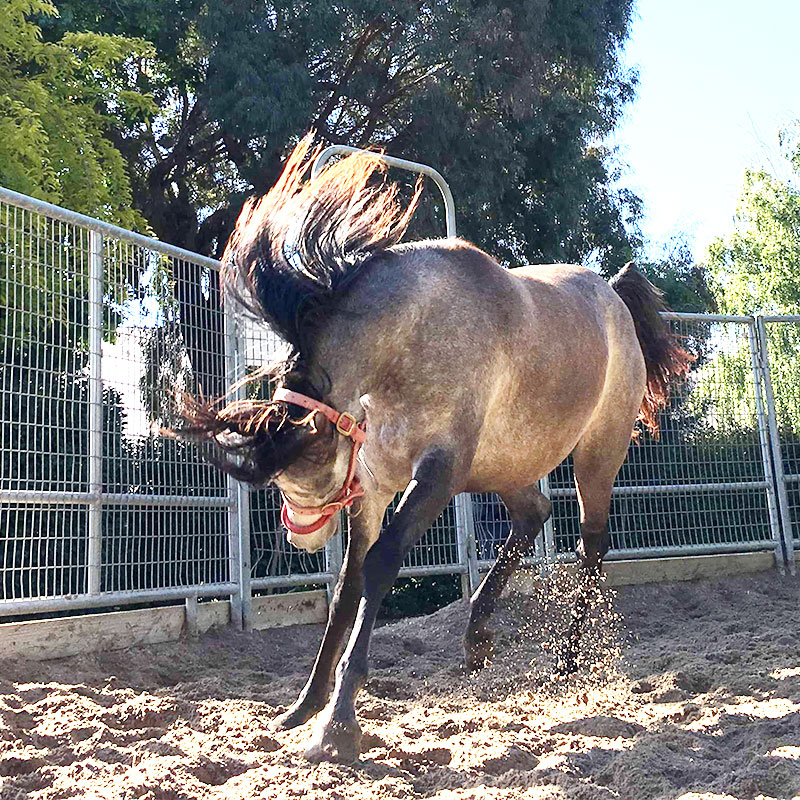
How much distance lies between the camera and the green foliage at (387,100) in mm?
15000

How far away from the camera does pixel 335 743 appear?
312 cm

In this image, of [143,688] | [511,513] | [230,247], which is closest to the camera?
[230,247]

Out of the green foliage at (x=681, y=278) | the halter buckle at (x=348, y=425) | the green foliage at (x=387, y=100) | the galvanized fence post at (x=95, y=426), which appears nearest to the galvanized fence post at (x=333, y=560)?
the galvanized fence post at (x=95, y=426)

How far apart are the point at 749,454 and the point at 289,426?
6170 mm

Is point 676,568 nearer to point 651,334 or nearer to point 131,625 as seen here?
point 651,334

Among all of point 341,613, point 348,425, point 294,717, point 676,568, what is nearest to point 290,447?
point 348,425

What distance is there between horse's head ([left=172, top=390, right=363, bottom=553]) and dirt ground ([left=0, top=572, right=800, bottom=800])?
0.80 m

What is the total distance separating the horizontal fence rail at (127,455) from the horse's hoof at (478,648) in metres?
1.04

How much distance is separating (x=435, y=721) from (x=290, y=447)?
1.10m

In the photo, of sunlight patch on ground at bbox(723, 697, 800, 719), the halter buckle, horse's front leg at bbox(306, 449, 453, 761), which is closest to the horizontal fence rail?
the halter buckle

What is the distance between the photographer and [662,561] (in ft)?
26.4

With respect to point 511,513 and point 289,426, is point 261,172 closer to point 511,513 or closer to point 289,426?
point 511,513

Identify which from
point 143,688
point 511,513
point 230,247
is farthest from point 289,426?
point 511,513

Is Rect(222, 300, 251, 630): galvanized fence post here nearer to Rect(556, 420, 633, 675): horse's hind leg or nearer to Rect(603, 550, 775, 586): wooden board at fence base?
Rect(556, 420, 633, 675): horse's hind leg
